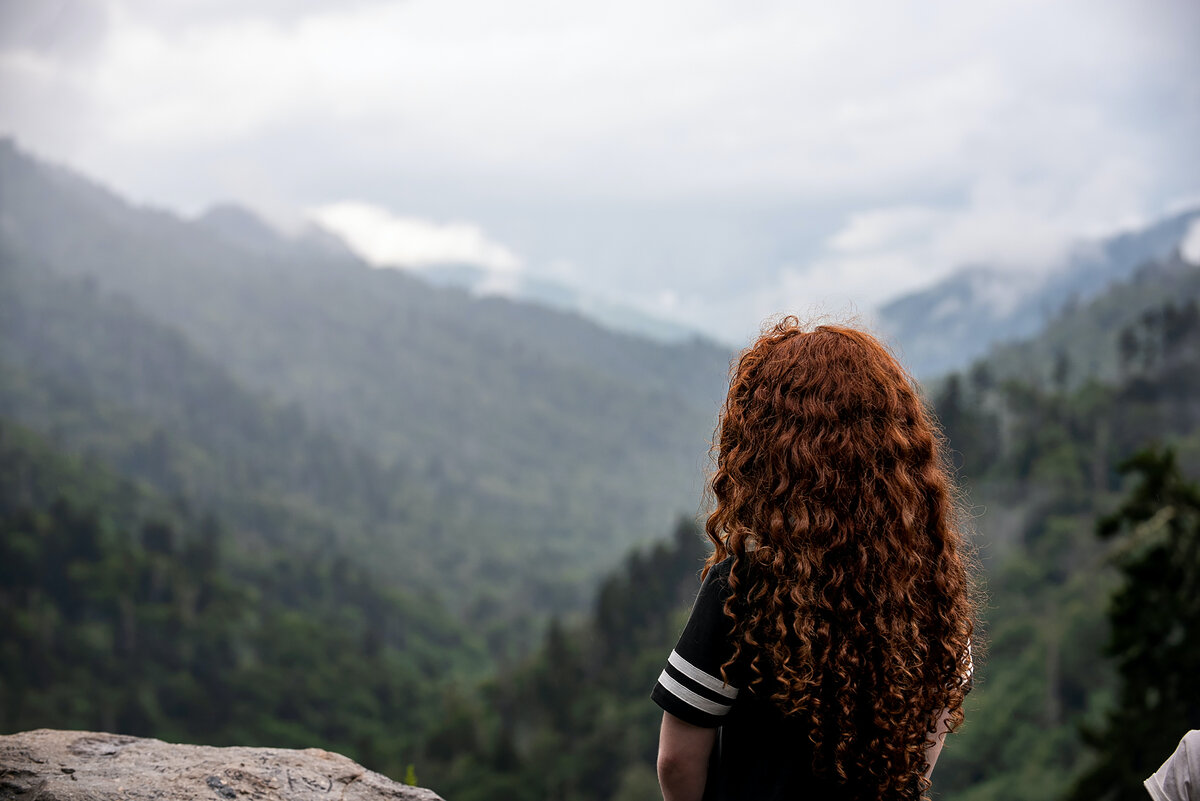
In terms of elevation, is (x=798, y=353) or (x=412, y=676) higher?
(x=798, y=353)

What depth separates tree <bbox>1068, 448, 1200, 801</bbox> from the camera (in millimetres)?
19750

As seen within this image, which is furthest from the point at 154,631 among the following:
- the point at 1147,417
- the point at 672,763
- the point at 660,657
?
the point at 672,763

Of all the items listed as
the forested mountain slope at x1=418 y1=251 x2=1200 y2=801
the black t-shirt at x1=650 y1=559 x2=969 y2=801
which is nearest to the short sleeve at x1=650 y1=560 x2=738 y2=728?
the black t-shirt at x1=650 y1=559 x2=969 y2=801

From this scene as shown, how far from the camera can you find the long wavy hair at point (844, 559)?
3047 mm

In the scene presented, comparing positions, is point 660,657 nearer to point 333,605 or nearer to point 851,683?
point 333,605

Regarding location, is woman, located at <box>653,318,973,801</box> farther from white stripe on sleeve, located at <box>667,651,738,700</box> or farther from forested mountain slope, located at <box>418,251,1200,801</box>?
forested mountain slope, located at <box>418,251,1200,801</box>

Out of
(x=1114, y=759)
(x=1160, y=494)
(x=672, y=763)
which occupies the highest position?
(x=672, y=763)

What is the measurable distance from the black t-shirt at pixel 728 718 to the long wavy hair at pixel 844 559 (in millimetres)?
49

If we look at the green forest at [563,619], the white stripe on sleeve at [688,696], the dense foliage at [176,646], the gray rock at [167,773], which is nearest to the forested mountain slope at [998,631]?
the green forest at [563,619]

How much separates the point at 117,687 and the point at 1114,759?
96.1m

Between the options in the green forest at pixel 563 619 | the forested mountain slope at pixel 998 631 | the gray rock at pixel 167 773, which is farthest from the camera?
the forested mountain slope at pixel 998 631

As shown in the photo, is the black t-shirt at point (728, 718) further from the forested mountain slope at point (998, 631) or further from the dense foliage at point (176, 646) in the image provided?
the dense foliage at point (176, 646)

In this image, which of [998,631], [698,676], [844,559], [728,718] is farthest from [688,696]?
[998,631]

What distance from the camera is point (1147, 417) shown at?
80938mm
